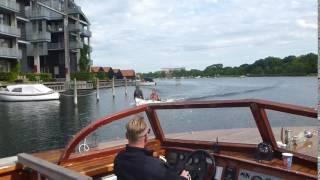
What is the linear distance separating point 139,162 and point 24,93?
46.9 metres

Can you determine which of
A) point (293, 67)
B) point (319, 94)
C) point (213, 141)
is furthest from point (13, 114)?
point (293, 67)

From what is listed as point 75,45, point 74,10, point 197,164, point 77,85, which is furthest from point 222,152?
point 74,10

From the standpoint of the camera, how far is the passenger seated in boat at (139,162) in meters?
3.42

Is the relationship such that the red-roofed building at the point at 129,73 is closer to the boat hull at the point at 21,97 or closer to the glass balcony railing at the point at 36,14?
the glass balcony railing at the point at 36,14

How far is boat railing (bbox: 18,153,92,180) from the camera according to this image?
11.6ft

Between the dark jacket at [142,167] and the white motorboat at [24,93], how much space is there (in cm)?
4658

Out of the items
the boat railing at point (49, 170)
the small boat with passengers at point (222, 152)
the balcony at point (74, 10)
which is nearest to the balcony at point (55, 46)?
the balcony at point (74, 10)

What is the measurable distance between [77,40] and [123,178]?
84434 millimetres

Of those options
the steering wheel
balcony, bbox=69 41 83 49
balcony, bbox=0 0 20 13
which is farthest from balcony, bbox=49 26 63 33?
the steering wheel

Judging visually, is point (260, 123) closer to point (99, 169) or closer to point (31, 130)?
point (99, 169)

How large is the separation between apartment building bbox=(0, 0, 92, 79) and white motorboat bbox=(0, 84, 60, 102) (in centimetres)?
867

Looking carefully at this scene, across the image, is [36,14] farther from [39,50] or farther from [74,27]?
[74,27]

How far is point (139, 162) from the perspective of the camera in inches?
135

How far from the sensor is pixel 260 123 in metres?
5.21
